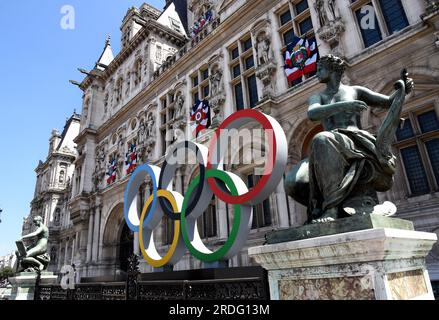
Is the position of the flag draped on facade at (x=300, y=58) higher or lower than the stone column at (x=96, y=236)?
higher

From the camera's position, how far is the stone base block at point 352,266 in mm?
2619

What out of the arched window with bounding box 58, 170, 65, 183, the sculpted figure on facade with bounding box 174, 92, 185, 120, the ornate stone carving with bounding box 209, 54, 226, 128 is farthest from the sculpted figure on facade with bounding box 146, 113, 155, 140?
the arched window with bounding box 58, 170, 65, 183

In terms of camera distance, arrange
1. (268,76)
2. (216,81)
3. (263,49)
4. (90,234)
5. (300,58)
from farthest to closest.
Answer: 1. (90,234)
2. (216,81)
3. (263,49)
4. (268,76)
5. (300,58)

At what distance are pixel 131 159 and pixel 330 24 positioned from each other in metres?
15.1

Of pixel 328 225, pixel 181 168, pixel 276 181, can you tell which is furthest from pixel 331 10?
pixel 328 225

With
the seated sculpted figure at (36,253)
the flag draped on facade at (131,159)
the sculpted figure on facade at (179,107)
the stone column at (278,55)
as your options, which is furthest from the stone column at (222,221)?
the flag draped on facade at (131,159)

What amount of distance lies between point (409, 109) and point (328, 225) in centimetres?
813

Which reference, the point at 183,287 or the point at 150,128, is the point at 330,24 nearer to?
the point at 183,287

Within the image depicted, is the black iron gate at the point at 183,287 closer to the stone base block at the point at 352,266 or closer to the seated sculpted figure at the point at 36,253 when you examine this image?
the stone base block at the point at 352,266

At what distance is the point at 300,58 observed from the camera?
1248 centimetres

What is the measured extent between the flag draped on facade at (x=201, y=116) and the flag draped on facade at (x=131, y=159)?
6334mm

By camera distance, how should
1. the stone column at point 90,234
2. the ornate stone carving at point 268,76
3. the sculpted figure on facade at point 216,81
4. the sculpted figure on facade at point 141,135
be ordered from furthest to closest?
the stone column at point 90,234 < the sculpted figure on facade at point 141,135 < the sculpted figure on facade at point 216,81 < the ornate stone carving at point 268,76

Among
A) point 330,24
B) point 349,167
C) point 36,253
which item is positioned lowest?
point 349,167

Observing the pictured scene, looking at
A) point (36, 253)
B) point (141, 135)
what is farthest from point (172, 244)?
point (141, 135)
